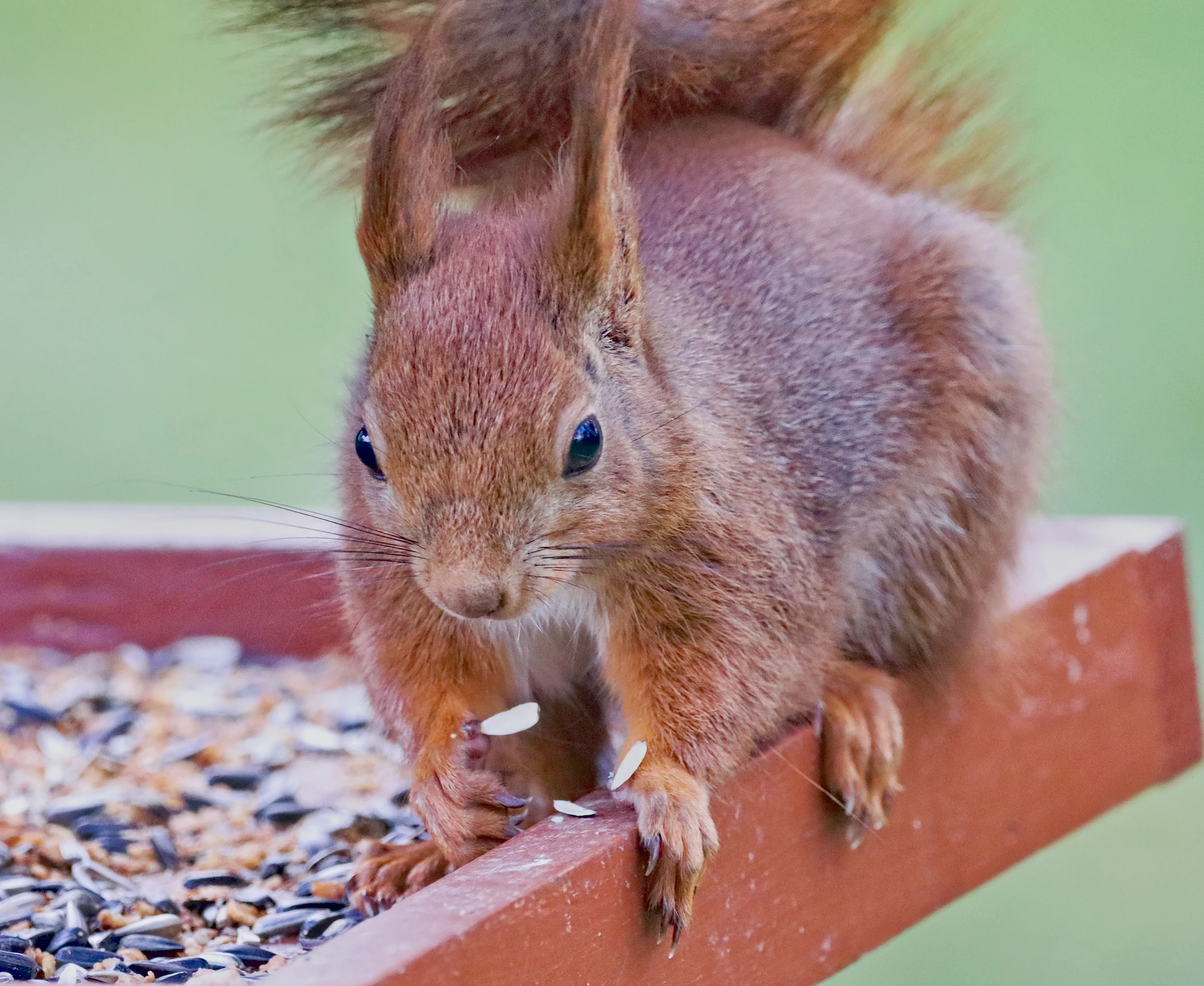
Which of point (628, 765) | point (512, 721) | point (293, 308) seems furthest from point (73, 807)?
point (293, 308)

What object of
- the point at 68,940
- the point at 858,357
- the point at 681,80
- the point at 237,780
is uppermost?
the point at 681,80

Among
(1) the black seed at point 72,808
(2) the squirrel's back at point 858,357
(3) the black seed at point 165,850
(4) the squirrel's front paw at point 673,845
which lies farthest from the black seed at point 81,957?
(2) the squirrel's back at point 858,357

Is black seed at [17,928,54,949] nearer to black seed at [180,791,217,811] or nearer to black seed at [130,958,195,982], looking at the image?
black seed at [130,958,195,982]

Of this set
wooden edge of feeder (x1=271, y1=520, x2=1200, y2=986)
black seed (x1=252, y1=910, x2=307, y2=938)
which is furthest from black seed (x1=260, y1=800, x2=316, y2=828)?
wooden edge of feeder (x1=271, y1=520, x2=1200, y2=986)

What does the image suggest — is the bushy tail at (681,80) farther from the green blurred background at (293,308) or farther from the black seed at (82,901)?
the green blurred background at (293,308)

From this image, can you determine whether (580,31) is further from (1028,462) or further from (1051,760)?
(1051,760)

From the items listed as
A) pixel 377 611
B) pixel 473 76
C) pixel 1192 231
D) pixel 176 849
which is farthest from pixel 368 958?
pixel 1192 231

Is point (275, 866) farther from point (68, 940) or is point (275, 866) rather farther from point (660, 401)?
point (660, 401)
